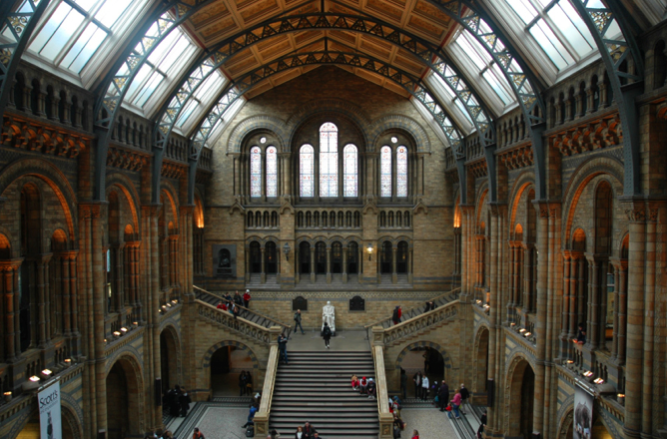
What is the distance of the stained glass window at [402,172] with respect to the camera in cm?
3219

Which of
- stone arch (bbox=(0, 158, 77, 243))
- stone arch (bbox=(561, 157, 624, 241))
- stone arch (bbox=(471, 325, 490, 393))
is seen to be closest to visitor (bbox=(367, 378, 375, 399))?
stone arch (bbox=(471, 325, 490, 393))

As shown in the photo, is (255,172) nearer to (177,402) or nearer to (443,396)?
(177,402)

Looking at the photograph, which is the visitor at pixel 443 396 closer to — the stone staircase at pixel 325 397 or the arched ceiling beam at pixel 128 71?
the stone staircase at pixel 325 397

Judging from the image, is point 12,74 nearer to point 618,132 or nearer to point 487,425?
point 618,132

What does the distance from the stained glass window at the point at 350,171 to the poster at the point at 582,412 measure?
2036 centimetres

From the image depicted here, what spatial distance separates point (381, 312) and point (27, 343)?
68.4 ft

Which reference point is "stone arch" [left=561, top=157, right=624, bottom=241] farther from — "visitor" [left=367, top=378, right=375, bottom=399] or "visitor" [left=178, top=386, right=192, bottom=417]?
"visitor" [left=178, top=386, right=192, bottom=417]

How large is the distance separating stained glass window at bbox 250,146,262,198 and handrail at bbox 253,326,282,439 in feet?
33.4

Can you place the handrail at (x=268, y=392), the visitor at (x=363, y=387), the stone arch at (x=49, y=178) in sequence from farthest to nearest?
the visitor at (x=363, y=387) → the handrail at (x=268, y=392) → the stone arch at (x=49, y=178)

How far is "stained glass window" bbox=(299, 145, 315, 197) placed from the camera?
32219 mm

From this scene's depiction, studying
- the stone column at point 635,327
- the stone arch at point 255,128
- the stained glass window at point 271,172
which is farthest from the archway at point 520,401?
the stone arch at point 255,128

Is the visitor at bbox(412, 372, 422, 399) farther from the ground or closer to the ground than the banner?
closer to the ground

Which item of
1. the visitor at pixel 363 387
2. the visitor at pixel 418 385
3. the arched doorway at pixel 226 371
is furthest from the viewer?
the arched doorway at pixel 226 371

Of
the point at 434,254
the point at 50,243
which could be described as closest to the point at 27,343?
the point at 50,243
